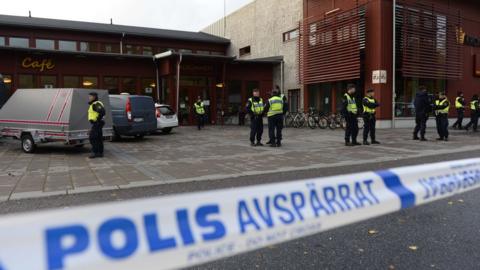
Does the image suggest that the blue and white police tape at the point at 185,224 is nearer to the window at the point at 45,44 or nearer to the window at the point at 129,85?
the window at the point at 129,85

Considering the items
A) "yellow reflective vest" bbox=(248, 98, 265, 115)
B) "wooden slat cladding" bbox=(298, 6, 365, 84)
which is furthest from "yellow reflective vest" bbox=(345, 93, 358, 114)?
"wooden slat cladding" bbox=(298, 6, 365, 84)

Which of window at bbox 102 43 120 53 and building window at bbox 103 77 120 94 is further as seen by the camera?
window at bbox 102 43 120 53

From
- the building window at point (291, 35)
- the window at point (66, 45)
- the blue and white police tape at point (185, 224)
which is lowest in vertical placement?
the blue and white police tape at point (185, 224)

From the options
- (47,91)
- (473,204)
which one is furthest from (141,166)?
(473,204)

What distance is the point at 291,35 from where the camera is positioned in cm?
2611

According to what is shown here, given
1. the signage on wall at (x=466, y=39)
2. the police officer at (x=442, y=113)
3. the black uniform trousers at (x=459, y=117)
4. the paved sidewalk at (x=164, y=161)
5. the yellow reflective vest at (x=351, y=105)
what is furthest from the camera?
the signage on wall at (x=466, y=39)

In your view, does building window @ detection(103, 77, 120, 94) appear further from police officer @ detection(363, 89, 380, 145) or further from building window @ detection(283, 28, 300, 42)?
police officer @ detection(363, 89, 380, 145)

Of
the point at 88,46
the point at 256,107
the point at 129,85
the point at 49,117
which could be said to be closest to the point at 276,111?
the point at 256,107

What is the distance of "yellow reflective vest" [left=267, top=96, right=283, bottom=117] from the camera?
1265 centimetres

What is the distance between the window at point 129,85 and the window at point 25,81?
4.72 metres

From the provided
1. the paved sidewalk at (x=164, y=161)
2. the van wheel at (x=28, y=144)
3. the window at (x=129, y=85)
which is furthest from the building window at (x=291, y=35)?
the van wheel at (x=28, y=144)

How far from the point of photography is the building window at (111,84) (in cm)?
2353

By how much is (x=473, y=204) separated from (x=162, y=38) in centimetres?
2720

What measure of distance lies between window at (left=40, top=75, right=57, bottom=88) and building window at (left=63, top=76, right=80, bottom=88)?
1.64 ft
